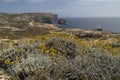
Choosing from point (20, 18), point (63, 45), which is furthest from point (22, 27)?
point (20, 18)

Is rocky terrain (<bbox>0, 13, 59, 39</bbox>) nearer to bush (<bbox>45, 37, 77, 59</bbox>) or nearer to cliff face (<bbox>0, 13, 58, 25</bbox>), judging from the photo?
cliff face (<bbox>0, 13, 58, 25</bbox>)

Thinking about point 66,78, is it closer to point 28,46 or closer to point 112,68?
point 112,68

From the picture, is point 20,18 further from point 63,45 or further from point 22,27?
point 63,45

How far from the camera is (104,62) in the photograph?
6281 mm

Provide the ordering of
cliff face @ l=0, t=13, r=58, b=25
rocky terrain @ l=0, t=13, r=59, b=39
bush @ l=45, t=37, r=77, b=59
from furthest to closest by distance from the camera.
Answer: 1. cliff face @ l=0, t=13, r=58, b=25
2. rocky terrain @ l=0, t=13, r=59, b=39
3. bush @ l=45, t=37, r=77, b=59

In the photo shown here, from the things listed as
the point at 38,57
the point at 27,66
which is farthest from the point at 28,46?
the point at 27,66

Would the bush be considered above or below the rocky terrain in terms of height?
above

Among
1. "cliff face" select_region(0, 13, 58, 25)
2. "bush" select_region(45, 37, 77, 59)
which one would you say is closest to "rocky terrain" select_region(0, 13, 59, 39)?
"cliff face" select_region(0, 13, 58, 25)

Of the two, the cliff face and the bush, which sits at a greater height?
the bush

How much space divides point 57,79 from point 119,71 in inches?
58.7

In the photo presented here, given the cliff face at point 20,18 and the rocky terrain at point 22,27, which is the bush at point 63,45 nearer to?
the rocky terrain at point 22,27

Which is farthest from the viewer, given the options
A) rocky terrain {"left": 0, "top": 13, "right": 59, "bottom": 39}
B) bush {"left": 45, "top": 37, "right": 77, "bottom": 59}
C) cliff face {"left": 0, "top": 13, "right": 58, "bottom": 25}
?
cliff face {"left": 0, "top": 13, "right": 58, "bottom": 25}

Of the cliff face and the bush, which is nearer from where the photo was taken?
the bush

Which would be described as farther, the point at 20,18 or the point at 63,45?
the point at 20,18
